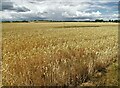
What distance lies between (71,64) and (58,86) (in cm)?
104

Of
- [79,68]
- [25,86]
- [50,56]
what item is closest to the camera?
[25,86]

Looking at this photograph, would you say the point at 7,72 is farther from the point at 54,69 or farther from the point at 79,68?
the point at 79,68

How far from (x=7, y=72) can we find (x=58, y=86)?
123cm

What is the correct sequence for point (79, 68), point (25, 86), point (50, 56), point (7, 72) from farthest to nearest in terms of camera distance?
point (50, 56)
point (79, 68)
point (7, 72)
point (25, 86)

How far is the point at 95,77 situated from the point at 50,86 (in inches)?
57.4

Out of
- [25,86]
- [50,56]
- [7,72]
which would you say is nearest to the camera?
[25,86]

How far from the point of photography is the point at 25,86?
5855 mm

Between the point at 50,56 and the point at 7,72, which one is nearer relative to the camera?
the point at 7,72

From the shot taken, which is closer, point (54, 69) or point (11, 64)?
point (54, 69)

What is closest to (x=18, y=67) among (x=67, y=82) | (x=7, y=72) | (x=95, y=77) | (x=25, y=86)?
(x=7, y=72)

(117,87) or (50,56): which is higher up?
(50,56)

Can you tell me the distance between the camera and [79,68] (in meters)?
6.70

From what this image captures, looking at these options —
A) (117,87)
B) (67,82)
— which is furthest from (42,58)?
(117,87)

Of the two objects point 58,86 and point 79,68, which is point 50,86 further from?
point 79,68
